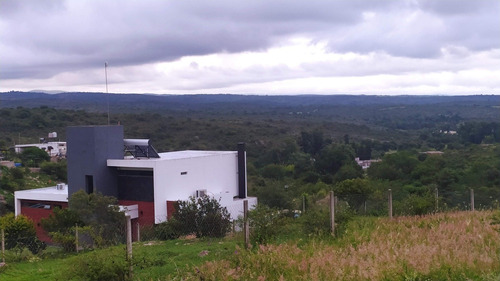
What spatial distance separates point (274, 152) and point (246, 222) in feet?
185

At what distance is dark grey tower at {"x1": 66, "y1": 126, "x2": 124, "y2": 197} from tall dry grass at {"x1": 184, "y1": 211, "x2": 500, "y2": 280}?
63.6 ft

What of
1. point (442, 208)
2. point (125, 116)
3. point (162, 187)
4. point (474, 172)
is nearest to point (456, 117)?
point (125, 116)

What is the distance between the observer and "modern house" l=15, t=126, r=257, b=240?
26756 mm

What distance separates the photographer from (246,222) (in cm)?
941

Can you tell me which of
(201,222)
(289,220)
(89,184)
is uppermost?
(289,220)

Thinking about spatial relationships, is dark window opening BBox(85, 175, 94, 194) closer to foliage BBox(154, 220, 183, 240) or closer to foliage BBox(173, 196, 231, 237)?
foliage BBox(173, 196, 231, 237)

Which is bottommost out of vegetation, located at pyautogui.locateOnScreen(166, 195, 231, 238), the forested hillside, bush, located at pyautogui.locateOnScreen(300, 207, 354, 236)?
the forested hillside

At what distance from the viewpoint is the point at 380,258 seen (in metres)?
7.85

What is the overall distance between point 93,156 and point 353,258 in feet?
69.4

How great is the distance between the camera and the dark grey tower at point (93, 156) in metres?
27.1

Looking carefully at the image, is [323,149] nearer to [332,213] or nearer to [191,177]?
[191,177]

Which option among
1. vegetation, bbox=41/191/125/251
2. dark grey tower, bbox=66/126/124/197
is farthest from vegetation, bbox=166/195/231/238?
dark grey tower, bbox=66/126/124/197

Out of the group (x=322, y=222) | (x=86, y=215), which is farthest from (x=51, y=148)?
(x=322, y=222)

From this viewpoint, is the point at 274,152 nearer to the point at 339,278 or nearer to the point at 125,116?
the point at 125,116
